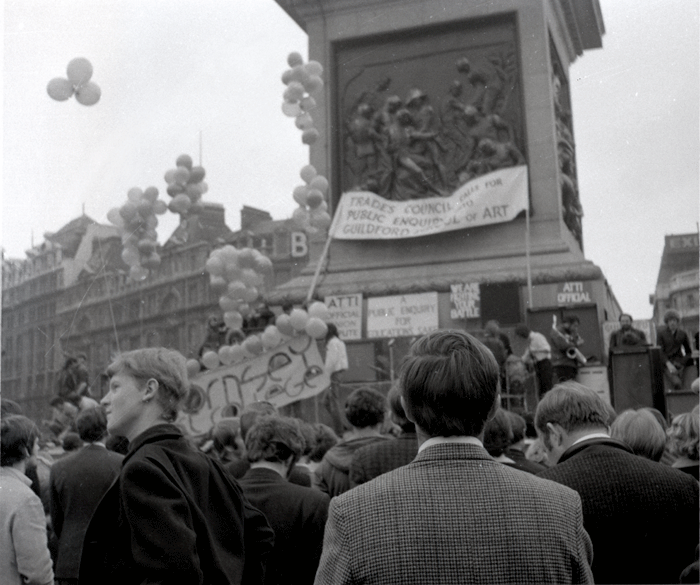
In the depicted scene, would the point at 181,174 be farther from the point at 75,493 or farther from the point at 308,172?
the point at 75,493

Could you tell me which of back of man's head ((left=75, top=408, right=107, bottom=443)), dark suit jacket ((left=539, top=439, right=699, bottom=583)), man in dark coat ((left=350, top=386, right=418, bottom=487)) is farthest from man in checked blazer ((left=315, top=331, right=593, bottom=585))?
back of man's head ((left=75, top=408, right=107, bottom=443))

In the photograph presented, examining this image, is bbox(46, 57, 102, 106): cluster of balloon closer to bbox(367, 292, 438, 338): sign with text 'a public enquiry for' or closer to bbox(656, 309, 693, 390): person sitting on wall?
bbox(367, 292, 438, 338): sign with text 'a public enquiry for'

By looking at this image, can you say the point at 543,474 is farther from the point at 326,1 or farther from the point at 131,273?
the point at 326,1

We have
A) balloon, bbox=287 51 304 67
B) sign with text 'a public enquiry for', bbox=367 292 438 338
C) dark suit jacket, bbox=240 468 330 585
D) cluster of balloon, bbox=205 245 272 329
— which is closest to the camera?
dark suit jacket, bbox=240 468 330 585

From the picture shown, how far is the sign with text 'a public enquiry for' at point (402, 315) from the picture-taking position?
13.1 metres

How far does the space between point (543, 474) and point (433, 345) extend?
4.07 ft

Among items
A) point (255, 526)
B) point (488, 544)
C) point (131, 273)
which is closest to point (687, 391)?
point (131, 273)

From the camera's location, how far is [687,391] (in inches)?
379

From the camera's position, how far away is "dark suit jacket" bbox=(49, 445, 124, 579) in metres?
4.20

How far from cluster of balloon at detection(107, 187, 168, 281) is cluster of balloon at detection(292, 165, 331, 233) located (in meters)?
2.21

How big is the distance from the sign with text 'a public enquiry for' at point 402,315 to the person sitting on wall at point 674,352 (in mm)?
3532

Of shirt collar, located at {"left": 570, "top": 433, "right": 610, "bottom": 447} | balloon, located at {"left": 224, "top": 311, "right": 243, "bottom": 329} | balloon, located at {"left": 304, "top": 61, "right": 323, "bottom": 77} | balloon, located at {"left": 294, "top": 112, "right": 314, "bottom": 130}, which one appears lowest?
shirt collar, located at {"left": 570, "top": 433, "right": 610, "bottom": 447}

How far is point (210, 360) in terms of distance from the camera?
10.6 metres

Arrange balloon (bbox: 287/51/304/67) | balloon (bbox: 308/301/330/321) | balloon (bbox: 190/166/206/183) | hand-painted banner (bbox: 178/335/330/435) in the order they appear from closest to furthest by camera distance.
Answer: hand-painted banner (bbox: 178/335/330/435) → balloon (bbox: 308/301/330/321) → balloon (bbox: 190/166/206/183) → balloon (bbox: 287/51/304/67)
